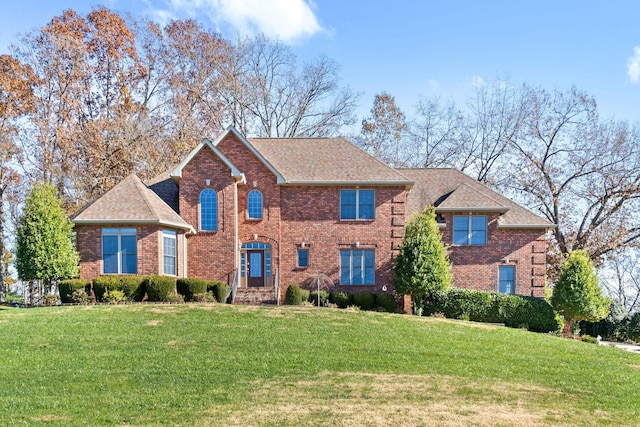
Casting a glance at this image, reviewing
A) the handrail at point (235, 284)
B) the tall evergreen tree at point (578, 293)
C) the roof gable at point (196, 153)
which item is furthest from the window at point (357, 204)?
the tall evergreen tree at point (578, 293)

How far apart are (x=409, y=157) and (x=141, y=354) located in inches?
1257

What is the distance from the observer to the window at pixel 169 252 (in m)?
24.8

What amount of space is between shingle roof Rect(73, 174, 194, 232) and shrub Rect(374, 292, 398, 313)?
326 inches

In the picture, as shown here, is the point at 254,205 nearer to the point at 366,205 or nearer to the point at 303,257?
the point at 303,257

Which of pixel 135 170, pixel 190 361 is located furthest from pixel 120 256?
pixel 135 170

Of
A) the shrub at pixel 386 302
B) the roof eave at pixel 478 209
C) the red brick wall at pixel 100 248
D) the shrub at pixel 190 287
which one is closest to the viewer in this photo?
the shrub at pixel 190 287

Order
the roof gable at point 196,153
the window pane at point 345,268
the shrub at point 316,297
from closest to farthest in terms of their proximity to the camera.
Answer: the roof gable at point 196,153, the shrub at point 316,297, the window pane at point 345,268

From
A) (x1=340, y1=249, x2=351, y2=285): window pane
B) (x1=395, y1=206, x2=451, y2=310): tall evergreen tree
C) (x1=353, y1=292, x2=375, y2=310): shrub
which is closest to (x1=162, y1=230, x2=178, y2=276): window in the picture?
(x1=340, y1=249, x2=351, y2=285): window pane

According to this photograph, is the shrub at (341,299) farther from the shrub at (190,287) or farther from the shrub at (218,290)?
the shrub at (190,287)

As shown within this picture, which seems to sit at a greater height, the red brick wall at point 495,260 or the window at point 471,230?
the window at point 471,230

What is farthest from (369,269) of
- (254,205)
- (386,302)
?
(254,205)

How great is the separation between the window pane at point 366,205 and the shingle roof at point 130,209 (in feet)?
24.2

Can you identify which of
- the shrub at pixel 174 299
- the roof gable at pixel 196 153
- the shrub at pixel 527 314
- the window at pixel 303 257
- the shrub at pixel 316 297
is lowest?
the shrub at pixel 527 314

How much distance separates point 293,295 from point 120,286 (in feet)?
22.2
